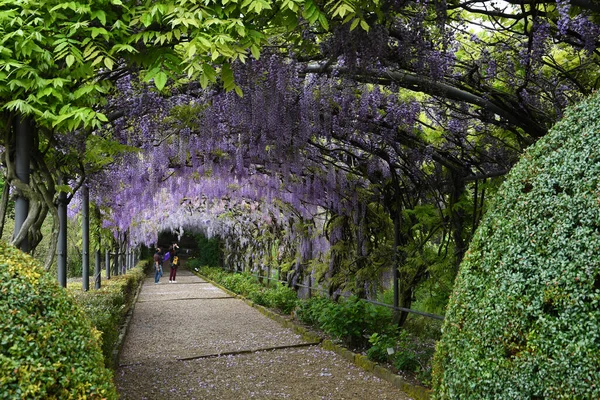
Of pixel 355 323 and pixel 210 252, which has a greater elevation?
pixel 210 252

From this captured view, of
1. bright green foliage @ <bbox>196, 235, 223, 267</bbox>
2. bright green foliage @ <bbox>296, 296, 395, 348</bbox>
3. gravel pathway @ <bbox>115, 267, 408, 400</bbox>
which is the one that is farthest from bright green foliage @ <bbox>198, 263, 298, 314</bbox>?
bright green foliage @ <bbox>196, 235, 223, 267</bbox>

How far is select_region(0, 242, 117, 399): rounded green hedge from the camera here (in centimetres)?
168

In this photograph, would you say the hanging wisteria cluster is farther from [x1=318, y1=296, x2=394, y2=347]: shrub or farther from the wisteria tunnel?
[x1=318, y1=296, x2=394, y2=347]: shrub

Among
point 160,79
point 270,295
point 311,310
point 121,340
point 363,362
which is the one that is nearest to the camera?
point 160,79

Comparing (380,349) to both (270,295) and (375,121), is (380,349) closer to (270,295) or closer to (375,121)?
(375,121)

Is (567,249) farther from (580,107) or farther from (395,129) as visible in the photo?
(395,129)

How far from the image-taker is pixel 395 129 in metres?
5.25

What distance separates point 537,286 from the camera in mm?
1765

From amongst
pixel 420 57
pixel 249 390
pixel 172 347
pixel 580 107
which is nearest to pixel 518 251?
pixel 580 107

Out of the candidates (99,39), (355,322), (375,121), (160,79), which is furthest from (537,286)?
(355,322)

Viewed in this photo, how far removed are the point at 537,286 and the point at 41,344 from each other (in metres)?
1.74

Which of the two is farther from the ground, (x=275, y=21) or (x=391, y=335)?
→ (x=275, y=21)

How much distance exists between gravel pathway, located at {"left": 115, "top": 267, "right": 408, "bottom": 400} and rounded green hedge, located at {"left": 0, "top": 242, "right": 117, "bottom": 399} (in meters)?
2.59

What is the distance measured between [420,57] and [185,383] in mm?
3554
